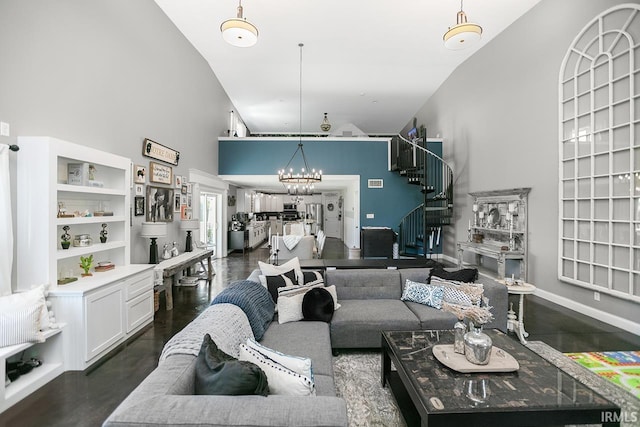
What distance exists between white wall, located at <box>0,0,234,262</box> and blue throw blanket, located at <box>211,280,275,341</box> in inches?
92.3

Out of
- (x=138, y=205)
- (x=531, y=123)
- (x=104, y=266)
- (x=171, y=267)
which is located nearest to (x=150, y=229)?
(x=138, y=205)

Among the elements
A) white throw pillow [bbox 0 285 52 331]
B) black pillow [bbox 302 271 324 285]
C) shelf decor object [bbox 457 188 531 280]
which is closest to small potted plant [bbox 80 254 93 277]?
white throw pillow [bbox 0 285 52 331]

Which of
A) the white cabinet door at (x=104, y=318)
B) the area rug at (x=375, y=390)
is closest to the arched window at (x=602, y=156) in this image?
the area rug at (x=375, y=390)

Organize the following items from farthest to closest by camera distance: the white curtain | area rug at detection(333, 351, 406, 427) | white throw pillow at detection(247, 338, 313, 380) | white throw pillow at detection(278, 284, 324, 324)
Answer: white throw pillow at detection(278, 284, 324, 324) → the white curtain → area rug at detection(333, 351, 406, 427) → white throw pillow at detection(247, 338, 313, 380)

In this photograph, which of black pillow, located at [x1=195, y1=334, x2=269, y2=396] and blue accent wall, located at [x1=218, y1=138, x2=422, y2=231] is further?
blue accent wall, located at [x1=218, y1=138, x2=422, y2=231]

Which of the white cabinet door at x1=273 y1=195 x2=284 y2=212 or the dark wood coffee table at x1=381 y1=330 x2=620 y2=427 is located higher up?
the white cabinet door at x1=273 y1=195 x2=284 y2=212

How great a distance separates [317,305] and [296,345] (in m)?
0.60

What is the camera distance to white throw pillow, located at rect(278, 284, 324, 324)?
2.82 metres

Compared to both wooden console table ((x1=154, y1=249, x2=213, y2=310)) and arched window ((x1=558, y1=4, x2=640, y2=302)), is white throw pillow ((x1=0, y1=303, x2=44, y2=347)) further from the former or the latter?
arched window ((x1=558, y1=4, x2=640, y2=302))

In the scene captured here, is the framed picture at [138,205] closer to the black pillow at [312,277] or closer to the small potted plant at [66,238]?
the small potted plant at [66,238]

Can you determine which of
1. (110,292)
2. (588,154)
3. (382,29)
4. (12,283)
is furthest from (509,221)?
(12,283)

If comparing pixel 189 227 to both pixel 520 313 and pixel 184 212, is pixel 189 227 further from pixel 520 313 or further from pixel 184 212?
pixel 520 313

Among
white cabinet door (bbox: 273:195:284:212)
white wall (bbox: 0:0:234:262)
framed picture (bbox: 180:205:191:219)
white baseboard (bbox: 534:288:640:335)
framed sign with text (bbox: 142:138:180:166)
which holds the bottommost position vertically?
white baseboard (bbox: 534:288:640:335)

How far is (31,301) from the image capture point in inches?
95.3
